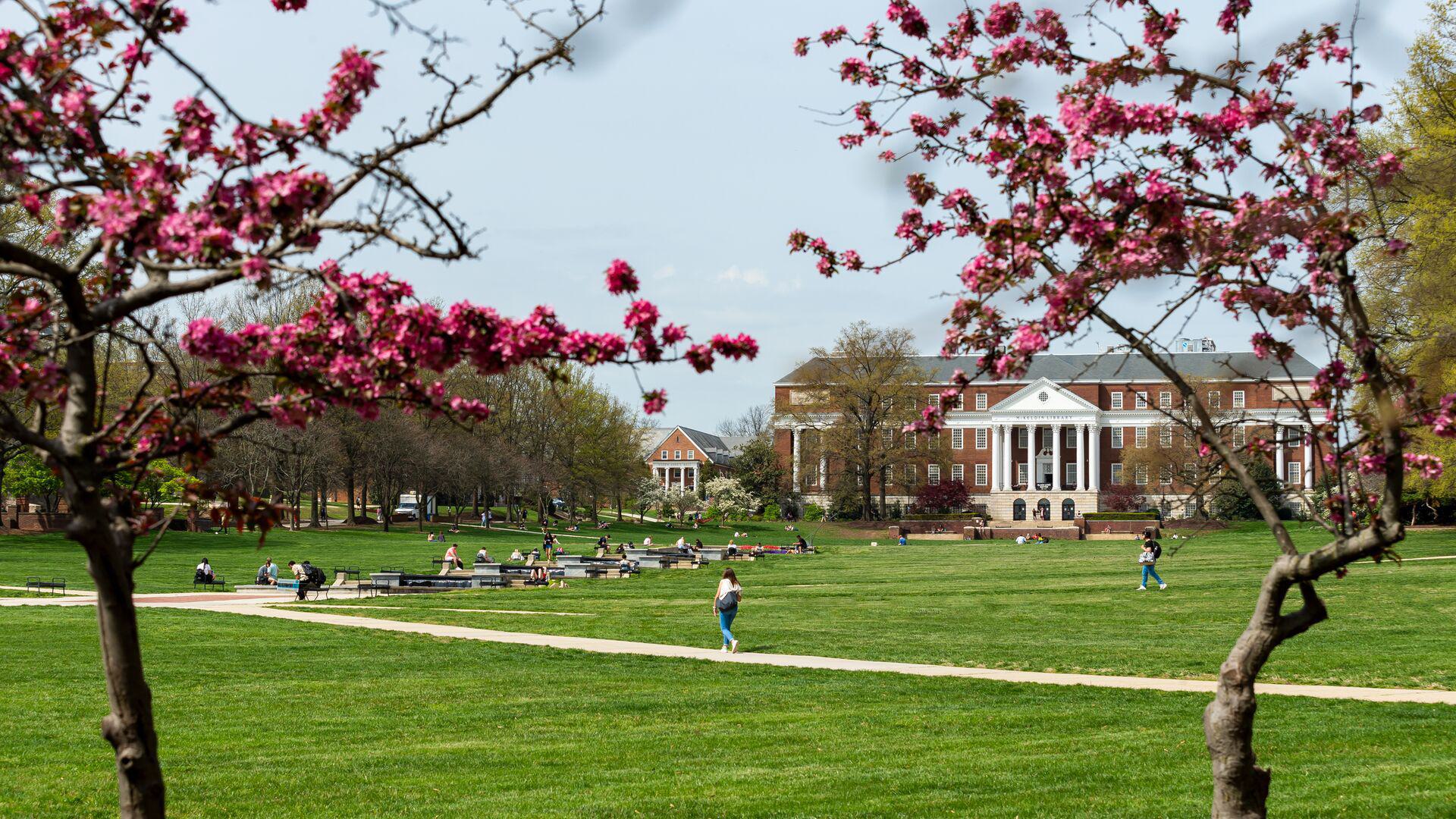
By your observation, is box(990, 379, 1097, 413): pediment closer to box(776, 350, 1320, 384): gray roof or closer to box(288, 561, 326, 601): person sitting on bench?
box(776, 350, 1320, 384): gray roof

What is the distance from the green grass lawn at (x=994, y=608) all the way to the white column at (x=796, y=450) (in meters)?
39.4

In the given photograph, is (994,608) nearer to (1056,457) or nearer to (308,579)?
(308,579)

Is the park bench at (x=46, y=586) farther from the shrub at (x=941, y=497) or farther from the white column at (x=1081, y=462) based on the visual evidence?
the white column at (x=1081, y=462)

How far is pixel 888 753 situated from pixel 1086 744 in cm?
193

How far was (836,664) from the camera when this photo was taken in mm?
18703

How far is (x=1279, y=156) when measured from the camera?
23.4 feet

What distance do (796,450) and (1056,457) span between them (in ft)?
82.3

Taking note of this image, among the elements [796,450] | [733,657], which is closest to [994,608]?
[733,657]

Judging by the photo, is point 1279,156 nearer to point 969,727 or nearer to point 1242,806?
point 1242,806

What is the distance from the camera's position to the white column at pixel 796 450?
302 ft

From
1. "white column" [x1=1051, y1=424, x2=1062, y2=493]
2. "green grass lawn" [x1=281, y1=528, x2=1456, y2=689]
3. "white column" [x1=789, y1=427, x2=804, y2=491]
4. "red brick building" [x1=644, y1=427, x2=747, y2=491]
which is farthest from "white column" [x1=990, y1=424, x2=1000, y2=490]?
"green grass lawn" [x1=281, y1=528, x2=1456, y2=689]

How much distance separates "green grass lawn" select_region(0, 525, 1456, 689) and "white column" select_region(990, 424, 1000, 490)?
59.1 metres

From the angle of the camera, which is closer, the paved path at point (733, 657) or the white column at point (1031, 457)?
the paved path at point (733, 657)

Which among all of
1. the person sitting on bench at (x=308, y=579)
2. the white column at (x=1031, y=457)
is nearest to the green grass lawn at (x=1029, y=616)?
the person sitting on bench at (x=308, y=579)
